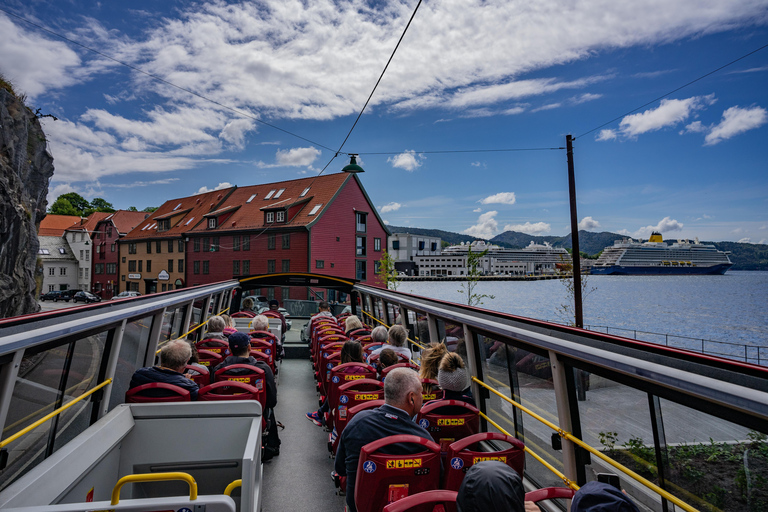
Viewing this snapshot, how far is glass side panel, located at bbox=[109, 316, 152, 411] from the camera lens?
14.5ft

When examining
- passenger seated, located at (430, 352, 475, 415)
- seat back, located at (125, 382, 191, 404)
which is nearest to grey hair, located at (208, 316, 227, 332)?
seat back, located at (125, 382, 191, 404)

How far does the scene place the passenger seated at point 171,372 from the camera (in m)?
3.92

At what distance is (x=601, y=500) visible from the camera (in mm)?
1665

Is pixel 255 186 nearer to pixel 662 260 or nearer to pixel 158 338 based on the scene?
pixel 158 338

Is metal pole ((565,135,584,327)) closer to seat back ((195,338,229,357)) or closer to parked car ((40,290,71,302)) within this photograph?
seat back ((195,338,229,357))

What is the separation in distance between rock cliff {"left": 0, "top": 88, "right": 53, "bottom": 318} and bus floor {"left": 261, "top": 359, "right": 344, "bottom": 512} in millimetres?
17998

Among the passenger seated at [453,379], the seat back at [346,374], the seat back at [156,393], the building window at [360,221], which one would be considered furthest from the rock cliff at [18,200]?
the building window at [360,221]

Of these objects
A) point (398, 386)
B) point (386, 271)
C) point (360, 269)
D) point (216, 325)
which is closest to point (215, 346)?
point (216, 325)

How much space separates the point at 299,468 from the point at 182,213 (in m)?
53.8

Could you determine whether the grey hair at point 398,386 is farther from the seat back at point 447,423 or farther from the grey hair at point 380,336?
the grey hair at point 380,336

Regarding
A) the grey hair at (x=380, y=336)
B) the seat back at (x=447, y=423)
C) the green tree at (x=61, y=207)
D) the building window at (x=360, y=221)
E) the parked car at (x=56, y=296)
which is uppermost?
the green tree at (x=61, y=207)

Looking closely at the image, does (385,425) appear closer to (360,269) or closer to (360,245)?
(360,269)

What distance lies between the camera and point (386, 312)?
10086 mm

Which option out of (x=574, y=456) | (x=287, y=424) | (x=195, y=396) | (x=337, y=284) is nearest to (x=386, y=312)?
(x=337, y=284)
